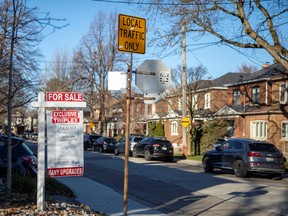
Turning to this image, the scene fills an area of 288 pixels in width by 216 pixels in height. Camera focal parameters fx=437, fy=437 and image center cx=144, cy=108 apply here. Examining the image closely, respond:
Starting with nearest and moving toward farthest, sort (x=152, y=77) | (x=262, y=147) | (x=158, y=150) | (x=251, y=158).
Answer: (x=152, y=77)
(x=251, y=158)
(x=262, y=147)
(x=158, y=150)

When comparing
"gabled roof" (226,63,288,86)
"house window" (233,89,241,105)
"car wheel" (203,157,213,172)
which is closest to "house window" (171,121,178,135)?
"house window" (233,89,241,105)

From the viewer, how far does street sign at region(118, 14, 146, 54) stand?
6.57 m

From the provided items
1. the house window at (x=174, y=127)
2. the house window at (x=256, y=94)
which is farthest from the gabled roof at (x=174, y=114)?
the house window at (x=256, y=94)

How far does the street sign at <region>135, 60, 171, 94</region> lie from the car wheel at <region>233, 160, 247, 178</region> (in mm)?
12856

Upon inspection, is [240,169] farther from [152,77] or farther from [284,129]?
[284,129]

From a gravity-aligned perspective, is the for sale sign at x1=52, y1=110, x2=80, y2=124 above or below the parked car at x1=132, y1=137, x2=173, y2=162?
above

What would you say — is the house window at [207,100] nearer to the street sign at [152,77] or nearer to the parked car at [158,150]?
the parked car at [158,150]

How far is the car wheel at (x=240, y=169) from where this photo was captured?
18.8 m

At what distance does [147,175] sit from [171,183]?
9.69 feet

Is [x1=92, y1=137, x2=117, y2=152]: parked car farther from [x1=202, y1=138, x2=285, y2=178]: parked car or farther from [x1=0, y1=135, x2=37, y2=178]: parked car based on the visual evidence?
[x1=0, y1=135, x2=37, y2=178]: parked car

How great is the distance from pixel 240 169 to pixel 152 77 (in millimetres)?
13209

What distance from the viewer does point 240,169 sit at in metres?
19.0

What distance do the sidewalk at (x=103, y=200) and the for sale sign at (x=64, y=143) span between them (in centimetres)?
171

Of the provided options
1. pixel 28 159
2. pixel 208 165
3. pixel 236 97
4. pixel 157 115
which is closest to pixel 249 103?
pixel 236 97
